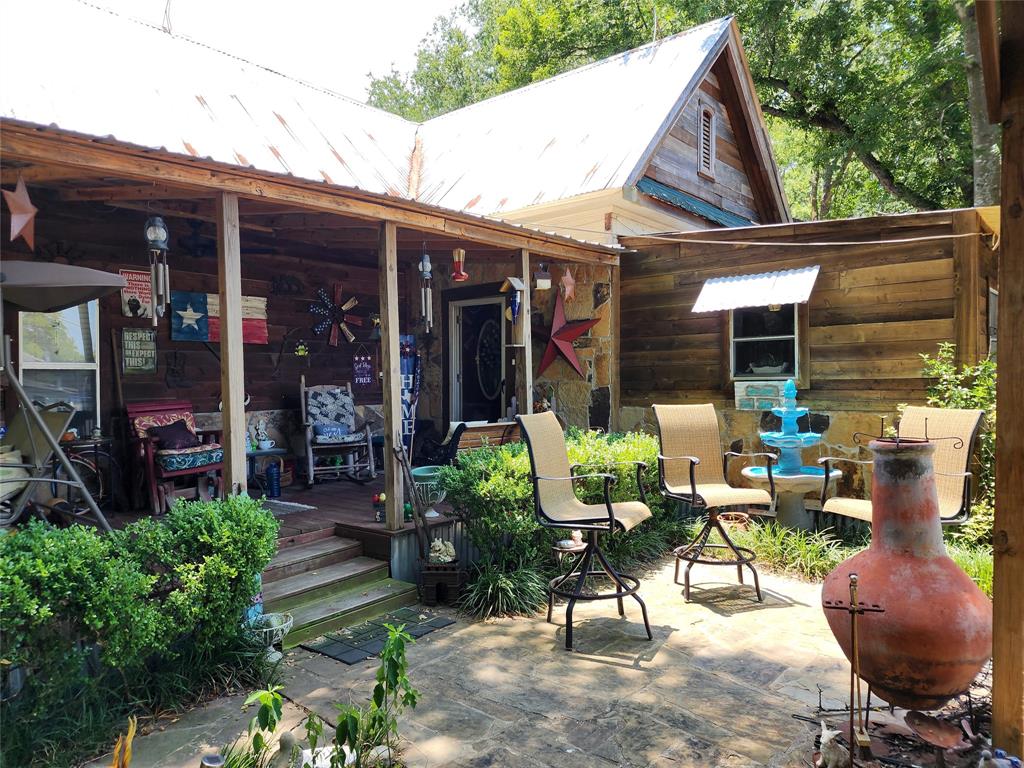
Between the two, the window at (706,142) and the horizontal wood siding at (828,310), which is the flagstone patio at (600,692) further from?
the window at (706,142)

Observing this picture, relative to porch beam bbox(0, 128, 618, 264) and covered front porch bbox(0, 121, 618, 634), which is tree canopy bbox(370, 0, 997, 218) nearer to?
covered front porch bbox(0, 121, 618, 634)

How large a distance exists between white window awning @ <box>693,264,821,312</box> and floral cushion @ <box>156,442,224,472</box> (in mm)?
4401

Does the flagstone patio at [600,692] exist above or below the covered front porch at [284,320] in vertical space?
below

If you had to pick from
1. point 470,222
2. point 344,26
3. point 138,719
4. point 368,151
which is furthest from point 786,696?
point 344,26

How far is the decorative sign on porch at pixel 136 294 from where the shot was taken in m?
5.61

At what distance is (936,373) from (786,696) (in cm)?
335

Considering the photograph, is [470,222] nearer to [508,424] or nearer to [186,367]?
[508,424]

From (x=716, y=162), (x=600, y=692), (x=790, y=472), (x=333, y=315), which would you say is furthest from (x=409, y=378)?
(x=716, y=162)

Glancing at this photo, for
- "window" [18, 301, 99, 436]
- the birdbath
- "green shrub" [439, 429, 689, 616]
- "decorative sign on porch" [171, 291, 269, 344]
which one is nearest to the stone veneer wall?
"green shrub" [439, 429, 689, 616]

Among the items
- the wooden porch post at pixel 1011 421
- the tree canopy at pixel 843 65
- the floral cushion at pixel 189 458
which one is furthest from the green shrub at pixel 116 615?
the tree canopy at pixel 843 65

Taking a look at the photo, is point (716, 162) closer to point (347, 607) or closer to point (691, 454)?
point (691, 454)

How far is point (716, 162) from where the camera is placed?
380 inches

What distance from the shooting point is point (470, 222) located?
5074 millimetres

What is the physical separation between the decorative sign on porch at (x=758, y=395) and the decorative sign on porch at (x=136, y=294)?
5.36m
